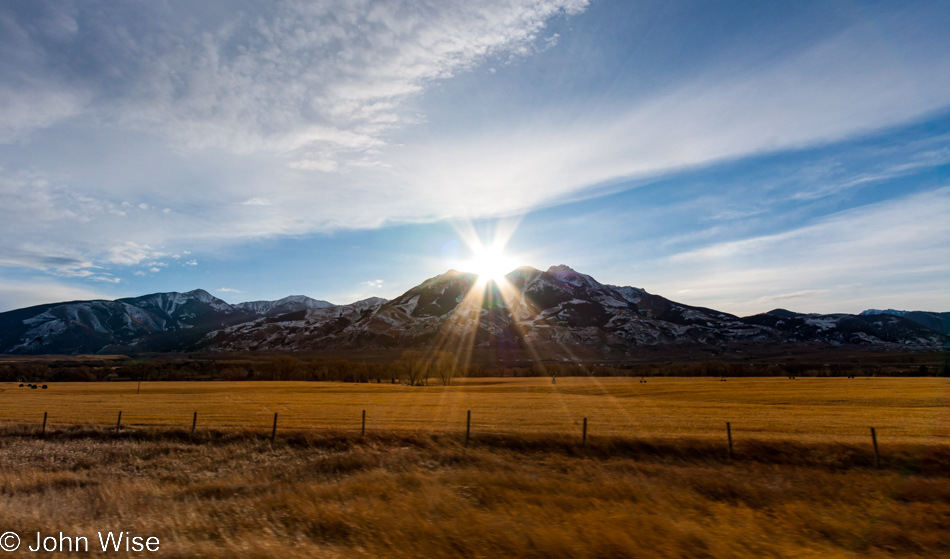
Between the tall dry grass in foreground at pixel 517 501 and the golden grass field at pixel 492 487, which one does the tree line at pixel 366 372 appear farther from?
the tall dry grass in foreground at pixel 517 501

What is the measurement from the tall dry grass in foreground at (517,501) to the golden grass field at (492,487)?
0.26 ft

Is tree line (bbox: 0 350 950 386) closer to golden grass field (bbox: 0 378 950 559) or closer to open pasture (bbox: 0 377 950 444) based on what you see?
open pasture (bbox: 0 377 950 444)

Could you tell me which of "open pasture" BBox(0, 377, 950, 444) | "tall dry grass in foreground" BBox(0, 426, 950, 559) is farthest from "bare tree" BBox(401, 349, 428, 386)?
"tall dry grass in foreground" BBox(0, 426, 950, 559)

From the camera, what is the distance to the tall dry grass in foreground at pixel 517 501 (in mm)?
10570

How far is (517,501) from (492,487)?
4.98 ft

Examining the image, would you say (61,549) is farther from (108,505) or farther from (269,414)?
(269,414)

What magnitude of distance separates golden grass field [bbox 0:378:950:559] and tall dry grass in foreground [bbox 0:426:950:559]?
8cm

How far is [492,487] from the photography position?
15.3 m

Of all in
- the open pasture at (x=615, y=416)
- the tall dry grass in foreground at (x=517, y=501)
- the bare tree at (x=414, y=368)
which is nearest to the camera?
the tall dry grass in foreground at (x=517, y=501)

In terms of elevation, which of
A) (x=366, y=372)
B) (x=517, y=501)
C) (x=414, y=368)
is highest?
(x=517, y=501)

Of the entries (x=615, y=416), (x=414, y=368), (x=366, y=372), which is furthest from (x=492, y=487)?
(x=366, y=372)

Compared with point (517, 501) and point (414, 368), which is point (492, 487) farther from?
point (414, 368)

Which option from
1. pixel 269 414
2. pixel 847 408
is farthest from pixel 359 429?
pixel 847 408

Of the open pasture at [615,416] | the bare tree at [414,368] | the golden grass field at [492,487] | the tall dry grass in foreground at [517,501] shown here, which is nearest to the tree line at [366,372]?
the bare tree at [414,368]
